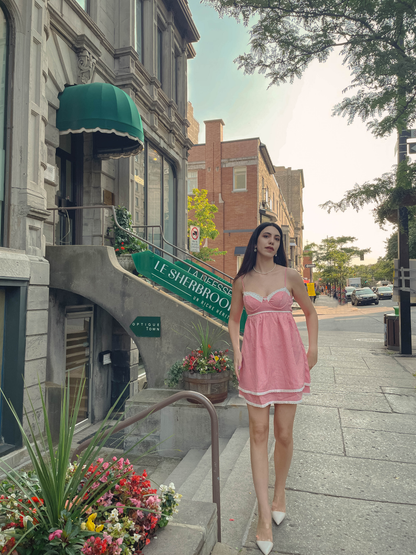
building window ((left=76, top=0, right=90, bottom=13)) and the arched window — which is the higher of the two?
building window ((left=76, top=0, right=90, bottom=13))

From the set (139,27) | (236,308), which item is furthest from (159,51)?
(236,308)

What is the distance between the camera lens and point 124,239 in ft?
31.3

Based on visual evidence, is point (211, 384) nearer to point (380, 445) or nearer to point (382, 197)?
point (380, 445)

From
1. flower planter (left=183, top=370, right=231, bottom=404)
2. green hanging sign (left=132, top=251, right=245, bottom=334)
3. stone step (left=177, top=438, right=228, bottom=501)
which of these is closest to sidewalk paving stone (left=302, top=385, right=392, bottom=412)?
flower planter (left=183, top=370, right=231, bottom=404)

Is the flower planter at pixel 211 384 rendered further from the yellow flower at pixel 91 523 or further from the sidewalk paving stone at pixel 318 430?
the yellow flower at pixel 91 523

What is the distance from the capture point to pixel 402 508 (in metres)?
3.36

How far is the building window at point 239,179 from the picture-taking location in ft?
101

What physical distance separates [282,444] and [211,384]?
3232 millimetres

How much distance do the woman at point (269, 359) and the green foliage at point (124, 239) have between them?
258 inches

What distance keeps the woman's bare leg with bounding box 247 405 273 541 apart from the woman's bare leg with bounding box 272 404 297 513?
0.34 ft

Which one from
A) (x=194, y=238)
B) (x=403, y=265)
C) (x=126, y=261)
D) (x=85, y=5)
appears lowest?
(x=126, y=261)

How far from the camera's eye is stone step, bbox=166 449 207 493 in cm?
523

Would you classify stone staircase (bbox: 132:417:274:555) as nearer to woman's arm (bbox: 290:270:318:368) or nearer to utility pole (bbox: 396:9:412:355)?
woman's arm (bbox: 290:270:318:368)

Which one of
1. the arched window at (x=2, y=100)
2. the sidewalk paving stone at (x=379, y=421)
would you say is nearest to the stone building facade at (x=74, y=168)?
the arched window at (x=2, y=100)
